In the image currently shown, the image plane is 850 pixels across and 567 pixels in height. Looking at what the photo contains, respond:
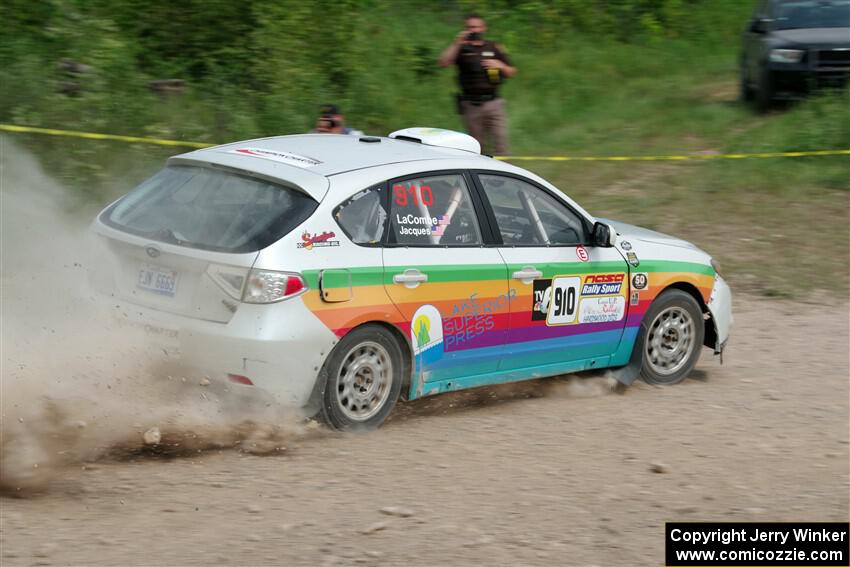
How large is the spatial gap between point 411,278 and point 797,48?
10864 mm

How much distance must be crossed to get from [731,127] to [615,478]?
1150cm

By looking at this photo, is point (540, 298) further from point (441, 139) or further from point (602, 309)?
point (441, 139)

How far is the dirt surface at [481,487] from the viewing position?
509 cm

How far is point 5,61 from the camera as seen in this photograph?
13539 millimetres

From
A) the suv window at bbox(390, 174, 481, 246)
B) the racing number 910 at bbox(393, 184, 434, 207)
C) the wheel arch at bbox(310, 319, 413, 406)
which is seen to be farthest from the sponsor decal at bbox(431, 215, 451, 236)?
the wheel arch at bbox(310, 319, 413, 406)

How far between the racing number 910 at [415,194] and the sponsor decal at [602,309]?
1.35 m

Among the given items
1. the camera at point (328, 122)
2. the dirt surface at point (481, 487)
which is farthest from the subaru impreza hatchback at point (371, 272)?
the camera at point (328, 122)

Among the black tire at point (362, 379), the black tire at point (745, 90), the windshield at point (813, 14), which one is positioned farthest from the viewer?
the black tire at point (745, 90)

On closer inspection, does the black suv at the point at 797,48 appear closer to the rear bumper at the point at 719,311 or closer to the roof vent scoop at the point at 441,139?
the rear bumper at the point at 719,311

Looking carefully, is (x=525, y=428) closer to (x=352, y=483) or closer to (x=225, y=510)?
(x=352, y=483)

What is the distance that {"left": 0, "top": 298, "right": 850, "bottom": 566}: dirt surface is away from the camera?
509 cm

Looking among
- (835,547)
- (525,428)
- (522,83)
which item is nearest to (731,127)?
(522,83)

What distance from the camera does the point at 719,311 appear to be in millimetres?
8672

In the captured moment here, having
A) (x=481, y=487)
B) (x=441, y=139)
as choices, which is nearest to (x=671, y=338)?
(x=441, y=139)
